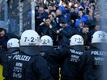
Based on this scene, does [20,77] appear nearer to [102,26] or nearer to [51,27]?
[102,26]

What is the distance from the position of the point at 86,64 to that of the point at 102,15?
17.1 ft

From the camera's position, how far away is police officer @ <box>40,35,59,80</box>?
300 inches

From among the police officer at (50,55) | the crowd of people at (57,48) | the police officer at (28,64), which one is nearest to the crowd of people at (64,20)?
the crowd of people at (57,48)

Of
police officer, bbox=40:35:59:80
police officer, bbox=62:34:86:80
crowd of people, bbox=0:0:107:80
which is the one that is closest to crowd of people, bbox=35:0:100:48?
crowd of people, bbox=0:0:107:80

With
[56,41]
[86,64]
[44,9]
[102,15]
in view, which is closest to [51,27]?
[56,41]

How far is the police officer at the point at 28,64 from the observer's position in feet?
Result: 15.0

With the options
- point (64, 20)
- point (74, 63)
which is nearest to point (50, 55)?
point (74, 63)

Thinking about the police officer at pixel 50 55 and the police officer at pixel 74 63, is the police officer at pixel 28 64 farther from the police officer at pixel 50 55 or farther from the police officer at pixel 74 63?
the police officer at pixel 50 55

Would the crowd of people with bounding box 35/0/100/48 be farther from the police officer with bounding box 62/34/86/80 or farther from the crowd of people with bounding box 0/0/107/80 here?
the police officer with bounding box 62/34/86/80

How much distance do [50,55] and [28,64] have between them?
9.61 ft

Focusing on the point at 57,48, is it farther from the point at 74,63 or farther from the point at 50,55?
the point at 74,63

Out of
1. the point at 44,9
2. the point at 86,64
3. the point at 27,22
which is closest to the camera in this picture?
the point at 86,64

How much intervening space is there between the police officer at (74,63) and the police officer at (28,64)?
6.60ft

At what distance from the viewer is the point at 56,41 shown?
41.5ft
